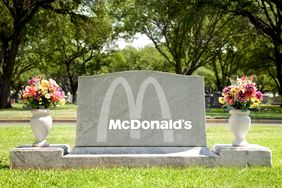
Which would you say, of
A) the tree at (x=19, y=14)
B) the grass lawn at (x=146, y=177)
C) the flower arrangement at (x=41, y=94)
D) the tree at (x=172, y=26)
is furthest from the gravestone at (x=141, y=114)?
the tree at (x=172, y=26)

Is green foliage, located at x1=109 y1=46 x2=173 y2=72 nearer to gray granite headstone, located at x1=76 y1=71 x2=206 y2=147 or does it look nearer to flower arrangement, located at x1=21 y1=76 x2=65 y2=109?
gray granite headstone, located at x1=76 y1=71 x2=206 y2=147

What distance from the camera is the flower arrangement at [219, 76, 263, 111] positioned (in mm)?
8164

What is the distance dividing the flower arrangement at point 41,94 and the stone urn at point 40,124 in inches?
6.0

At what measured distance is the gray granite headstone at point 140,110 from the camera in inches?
341

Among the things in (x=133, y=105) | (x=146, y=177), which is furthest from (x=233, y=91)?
(x=146, y=177)

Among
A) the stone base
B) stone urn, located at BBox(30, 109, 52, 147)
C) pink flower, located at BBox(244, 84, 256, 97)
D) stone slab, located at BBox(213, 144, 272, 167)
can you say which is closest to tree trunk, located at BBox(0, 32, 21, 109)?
stone urn, located at BBox(30, 109, 52, 147)

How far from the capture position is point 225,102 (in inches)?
335

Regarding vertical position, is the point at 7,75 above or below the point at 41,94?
above

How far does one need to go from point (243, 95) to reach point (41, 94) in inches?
143

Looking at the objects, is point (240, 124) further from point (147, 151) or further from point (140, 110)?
point (140, 110)

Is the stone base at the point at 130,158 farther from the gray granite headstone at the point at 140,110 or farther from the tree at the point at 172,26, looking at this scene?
the tree at the point at 172,26

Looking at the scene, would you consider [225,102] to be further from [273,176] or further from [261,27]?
[261,27]

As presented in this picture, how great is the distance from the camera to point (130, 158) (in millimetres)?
7895

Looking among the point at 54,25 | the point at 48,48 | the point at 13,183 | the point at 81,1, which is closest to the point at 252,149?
the point at 13,183
